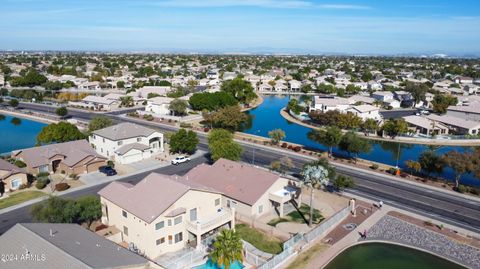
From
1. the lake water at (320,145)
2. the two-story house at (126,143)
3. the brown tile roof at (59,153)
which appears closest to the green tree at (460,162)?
the lake water at (320,145)

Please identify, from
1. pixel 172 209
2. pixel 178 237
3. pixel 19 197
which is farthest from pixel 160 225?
pixel 19 197

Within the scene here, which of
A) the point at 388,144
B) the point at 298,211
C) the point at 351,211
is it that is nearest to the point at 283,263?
the point at 298,211

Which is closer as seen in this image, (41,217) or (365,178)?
(41,217)

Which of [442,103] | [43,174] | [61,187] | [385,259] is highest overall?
[442,103]

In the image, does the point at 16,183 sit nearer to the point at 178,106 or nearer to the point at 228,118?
the point at 228,118

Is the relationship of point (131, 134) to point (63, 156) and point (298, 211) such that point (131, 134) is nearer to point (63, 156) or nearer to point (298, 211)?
point (63, 156)

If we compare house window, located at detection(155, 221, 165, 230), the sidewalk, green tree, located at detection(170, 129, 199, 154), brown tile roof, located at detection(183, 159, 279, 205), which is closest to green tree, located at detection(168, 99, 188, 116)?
the sidewalk

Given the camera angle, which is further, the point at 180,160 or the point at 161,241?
the point at 180,160
